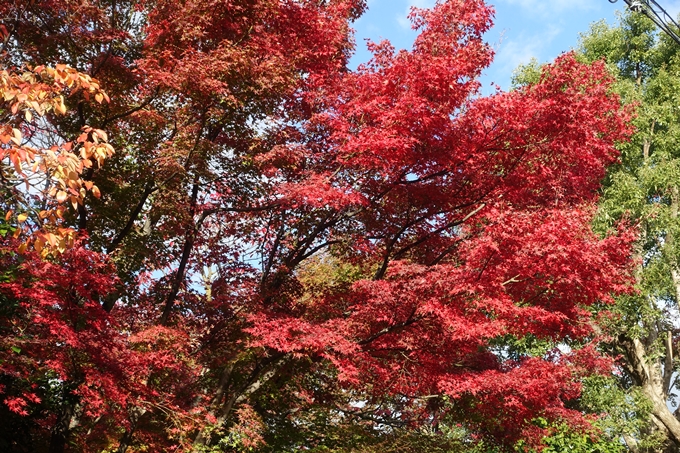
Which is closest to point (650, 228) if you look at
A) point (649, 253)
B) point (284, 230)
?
point (649, 253)

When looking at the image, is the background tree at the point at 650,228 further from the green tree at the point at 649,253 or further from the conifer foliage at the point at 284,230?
the conifer foliage at the point at 284,230

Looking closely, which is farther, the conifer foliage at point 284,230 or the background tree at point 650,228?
the background tree at point 650,228

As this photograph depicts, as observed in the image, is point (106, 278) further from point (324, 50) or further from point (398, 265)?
point (324, 50)

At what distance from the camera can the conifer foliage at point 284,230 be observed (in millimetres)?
7770

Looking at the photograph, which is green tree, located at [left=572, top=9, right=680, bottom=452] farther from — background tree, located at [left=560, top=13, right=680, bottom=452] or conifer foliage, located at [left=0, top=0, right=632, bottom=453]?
conifer foliage, located at [left=0, top=0, right=632, bottom=453]

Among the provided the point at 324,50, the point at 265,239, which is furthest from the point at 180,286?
the point at 324,50

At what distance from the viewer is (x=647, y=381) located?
1562cm

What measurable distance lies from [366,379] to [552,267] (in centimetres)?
301

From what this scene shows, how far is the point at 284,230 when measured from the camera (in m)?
10.3

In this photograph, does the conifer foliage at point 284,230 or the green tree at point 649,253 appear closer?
the conifer foliage at point 284,230

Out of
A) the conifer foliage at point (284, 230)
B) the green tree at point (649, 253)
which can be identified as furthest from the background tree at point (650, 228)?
the conifer foliage at point (284, 230)

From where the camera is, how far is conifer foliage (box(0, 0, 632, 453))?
7770 millimetres

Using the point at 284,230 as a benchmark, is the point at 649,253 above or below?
above

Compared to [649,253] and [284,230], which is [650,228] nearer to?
[649,253]
